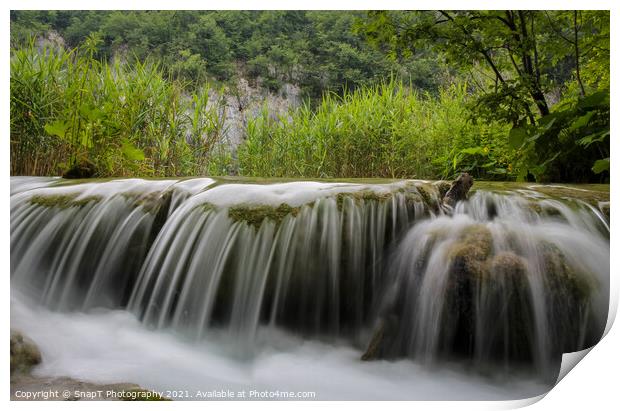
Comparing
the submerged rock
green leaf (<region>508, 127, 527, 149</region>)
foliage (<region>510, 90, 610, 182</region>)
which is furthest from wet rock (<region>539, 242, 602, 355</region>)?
the submerged rock

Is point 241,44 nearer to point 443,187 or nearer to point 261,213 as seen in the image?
point 261,213

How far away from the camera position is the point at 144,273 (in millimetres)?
2086

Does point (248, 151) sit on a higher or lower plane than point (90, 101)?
lower

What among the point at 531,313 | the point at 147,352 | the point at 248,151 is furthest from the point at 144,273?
the point at 531,313

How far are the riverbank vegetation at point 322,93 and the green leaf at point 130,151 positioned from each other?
1 centimetres

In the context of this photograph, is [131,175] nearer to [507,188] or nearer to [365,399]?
[365,399]

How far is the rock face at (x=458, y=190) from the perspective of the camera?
2.04 metres

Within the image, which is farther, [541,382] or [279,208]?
[279,208]

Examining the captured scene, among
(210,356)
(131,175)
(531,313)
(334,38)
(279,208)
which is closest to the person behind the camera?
(531,313)

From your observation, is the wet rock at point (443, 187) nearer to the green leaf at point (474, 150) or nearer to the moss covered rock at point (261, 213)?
the green leaf at point (474, 150)

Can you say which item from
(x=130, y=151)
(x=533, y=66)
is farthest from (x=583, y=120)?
(x=130, y=151)

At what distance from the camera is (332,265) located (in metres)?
1.94

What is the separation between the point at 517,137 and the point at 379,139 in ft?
2.04

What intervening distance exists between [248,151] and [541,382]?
152cm
